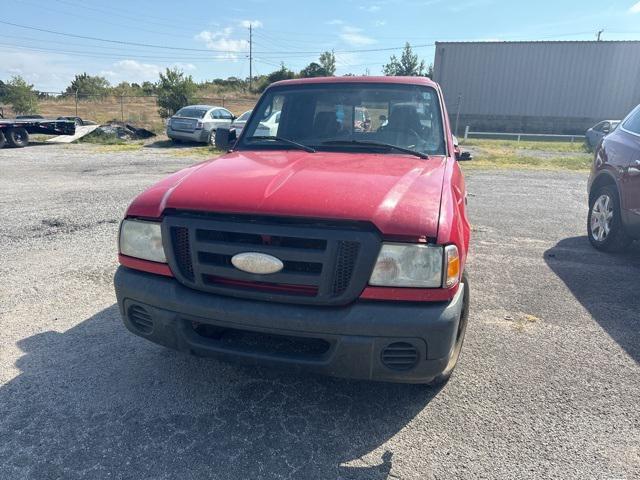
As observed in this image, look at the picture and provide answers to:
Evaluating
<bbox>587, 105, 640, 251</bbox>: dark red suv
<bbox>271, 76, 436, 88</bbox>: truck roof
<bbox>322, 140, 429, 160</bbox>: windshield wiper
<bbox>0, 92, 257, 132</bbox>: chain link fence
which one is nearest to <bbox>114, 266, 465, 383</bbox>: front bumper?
<bbox>322, 140, 429, 160</bbox>: windshield wiper

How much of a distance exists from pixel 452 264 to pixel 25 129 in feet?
61.3

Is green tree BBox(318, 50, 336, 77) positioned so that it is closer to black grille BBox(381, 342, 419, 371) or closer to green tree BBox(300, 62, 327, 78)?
green tree BBox(300, 62, 327, 78)

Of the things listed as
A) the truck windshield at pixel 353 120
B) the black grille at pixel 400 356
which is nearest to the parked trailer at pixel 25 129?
the truck windshield at pixel 353 120

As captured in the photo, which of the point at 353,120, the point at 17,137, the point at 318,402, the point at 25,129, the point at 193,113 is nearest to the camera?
the point at 318,402

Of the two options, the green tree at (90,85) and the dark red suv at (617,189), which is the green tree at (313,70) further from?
the dark red suv at (617,189)

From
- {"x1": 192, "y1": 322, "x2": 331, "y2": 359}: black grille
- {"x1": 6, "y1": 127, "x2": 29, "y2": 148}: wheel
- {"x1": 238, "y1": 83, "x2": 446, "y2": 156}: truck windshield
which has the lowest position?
{"x1": 192, "y1": 322, "x2": 331, "y2": 359}: black grille

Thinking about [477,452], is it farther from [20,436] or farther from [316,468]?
[20,436]

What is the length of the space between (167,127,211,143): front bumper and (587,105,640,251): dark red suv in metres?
14.6

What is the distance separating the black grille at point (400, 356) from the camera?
7.11 feet

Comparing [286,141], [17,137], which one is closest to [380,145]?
[286,141]

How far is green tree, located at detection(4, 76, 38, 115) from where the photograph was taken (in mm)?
26344

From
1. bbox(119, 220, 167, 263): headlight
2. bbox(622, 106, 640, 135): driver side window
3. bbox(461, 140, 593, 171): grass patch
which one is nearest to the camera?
bbox(119, 220, 167, 263): headlight

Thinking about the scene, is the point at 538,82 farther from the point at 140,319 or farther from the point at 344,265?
the point at 140,319

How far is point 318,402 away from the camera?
8.81 ft
